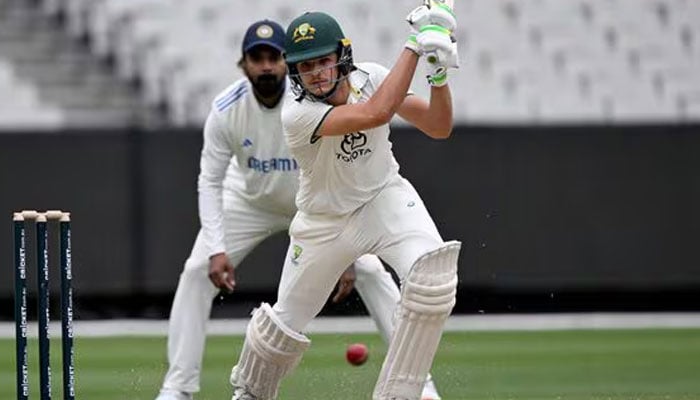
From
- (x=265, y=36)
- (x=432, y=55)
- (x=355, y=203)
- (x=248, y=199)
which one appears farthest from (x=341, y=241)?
(x=248, y=199)

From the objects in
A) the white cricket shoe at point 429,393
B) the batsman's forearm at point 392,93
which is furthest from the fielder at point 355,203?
the white cricket shoe at point 429,393

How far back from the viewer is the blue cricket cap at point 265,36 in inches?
261

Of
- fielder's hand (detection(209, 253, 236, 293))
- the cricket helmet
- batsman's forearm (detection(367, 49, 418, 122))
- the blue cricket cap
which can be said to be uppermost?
the cricket helmet

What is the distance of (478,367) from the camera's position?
324 inches

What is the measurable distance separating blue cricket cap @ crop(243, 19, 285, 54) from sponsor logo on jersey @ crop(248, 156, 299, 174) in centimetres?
49

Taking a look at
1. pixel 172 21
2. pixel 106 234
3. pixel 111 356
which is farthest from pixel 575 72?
pixel 111 356

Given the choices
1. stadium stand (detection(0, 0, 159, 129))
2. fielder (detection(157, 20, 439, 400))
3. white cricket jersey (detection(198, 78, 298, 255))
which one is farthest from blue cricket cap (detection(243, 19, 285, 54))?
stadium stand (detection(0, 0, 159, 129))

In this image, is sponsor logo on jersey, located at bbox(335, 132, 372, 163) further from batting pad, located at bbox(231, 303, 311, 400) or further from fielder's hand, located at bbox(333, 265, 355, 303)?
fielder's hand, located at bbox(333, 265, 355, 303)

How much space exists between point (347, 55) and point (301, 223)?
647 mm

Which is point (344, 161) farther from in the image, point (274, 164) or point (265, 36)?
point (274, 164)

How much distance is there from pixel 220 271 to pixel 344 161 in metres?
1.31

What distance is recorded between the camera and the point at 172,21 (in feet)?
45.3

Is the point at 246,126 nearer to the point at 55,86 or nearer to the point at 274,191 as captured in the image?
the point at 274,191

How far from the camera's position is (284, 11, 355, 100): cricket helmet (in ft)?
17.4
